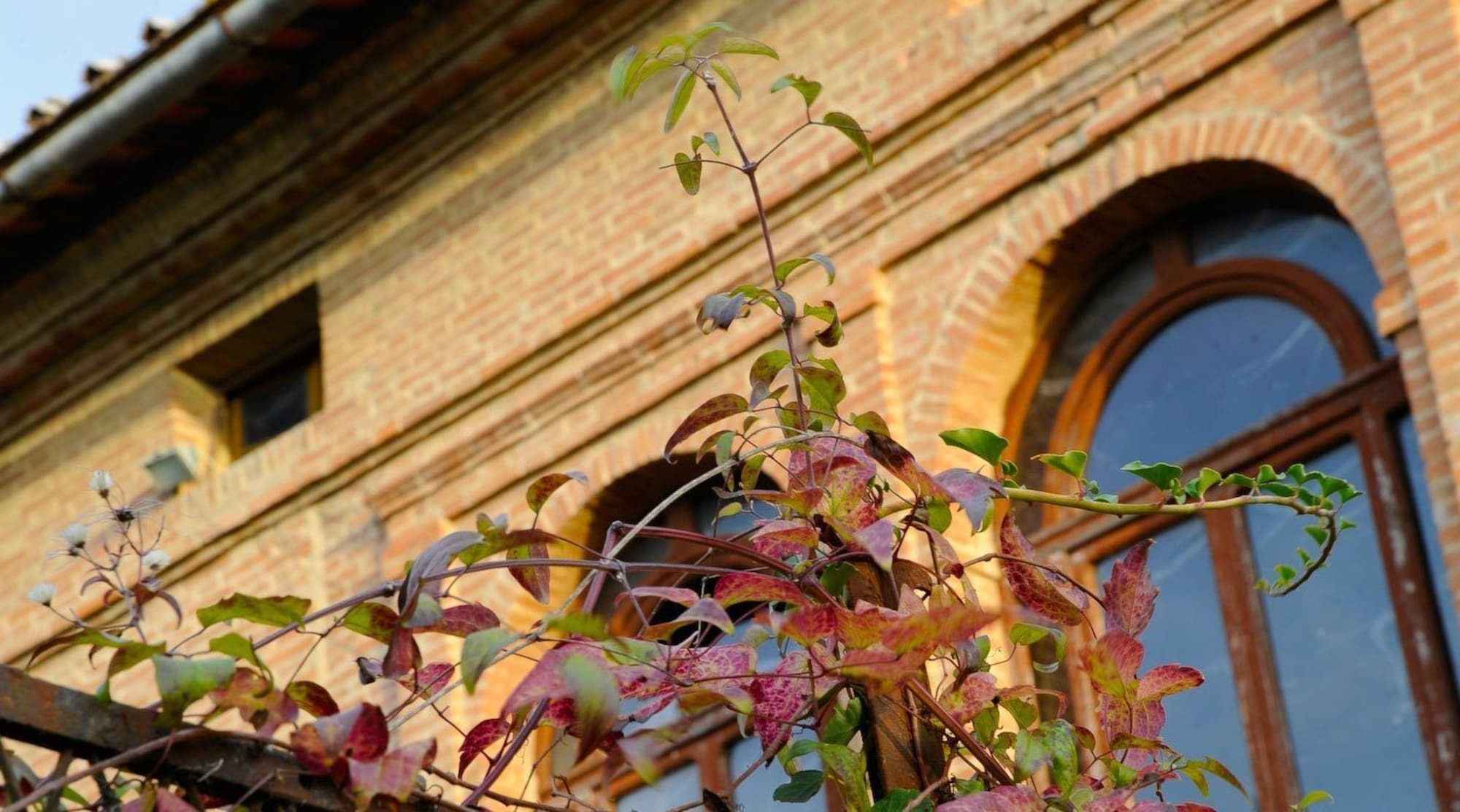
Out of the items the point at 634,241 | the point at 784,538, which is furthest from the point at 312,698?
the point at 634,241

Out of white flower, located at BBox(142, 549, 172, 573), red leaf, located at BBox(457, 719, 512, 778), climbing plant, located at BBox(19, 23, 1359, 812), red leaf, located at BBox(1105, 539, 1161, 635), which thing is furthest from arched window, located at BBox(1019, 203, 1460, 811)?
white flower, located at BBox(142, 549, 172, 573)

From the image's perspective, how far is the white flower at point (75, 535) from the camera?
8.28ft

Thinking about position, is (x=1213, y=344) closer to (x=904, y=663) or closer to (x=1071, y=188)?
(x=1071, y=188)

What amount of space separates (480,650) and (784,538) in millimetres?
533

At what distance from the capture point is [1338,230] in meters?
6.27

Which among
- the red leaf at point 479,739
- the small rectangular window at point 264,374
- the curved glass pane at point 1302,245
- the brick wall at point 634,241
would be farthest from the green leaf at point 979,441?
the small rectangular window at point 264,374

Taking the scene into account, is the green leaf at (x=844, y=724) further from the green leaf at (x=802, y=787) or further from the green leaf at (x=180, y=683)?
the green leaf at (x=180, y=683)

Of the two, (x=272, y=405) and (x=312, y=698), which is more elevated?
(x=272, y=405)

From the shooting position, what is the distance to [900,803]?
2.43 meters

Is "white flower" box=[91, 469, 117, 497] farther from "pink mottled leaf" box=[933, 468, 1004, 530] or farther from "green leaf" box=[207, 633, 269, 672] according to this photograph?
"pink mottled leaf" box=[933, 468, 1004, 530]

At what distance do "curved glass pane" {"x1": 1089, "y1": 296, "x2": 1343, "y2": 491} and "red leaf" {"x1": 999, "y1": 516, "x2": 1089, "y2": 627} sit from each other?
12.1 feet

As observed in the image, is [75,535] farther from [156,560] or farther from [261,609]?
[261,609]

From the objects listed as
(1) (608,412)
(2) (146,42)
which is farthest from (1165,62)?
(2) (146,42)

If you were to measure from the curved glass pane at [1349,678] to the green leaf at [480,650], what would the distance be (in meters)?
3.84
